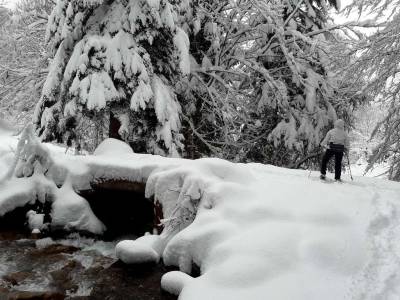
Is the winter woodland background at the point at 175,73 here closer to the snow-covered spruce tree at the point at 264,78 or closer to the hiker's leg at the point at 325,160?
the snow-covered spruce tree at the point at 264,78

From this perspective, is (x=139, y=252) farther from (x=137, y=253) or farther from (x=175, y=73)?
(x=175, y=73)

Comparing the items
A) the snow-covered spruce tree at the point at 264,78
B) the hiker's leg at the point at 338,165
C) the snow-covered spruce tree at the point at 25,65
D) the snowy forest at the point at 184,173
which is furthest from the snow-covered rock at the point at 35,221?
the hiker's leg at the point at 338,165

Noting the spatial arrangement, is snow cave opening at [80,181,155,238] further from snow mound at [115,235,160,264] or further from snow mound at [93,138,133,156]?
snow mound at [115,235,160,264]

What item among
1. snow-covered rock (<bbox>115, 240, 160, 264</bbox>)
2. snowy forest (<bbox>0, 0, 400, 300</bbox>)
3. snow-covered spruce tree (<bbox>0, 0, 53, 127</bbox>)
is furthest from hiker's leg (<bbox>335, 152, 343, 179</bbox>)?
snow-covered spruce tree (<bbox>0, 0, 53, 127</bbox>)

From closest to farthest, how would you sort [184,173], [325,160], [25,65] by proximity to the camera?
[184,173]
[325,160]
[25,65]

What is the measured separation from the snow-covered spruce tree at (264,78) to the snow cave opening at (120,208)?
4.29m

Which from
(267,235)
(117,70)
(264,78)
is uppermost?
(264,78)

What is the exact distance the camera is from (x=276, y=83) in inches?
543

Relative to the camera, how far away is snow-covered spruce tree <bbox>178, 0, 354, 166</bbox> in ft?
45.8

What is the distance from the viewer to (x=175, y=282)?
19.2ft

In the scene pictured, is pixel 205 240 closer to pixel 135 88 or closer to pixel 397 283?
pixel 397 283

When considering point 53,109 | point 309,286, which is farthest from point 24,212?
point 309,286

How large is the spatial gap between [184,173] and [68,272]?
8.86 feet

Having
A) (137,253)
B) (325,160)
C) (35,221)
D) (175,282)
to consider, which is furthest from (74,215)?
(325,160)
